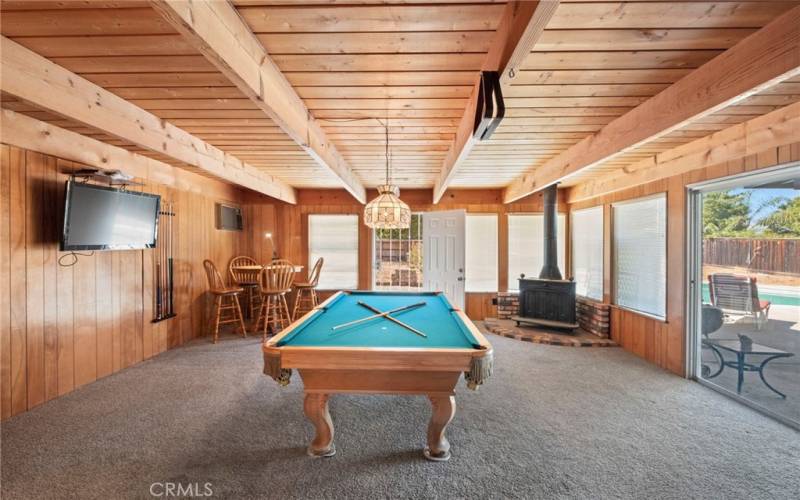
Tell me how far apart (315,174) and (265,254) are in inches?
82.7

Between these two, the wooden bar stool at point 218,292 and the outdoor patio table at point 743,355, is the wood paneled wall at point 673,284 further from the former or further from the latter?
the wooden bar stool at point 218,292

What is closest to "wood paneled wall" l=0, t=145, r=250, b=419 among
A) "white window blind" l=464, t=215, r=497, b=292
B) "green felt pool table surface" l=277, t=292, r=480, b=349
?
"green felt pool table surface" l=277, t=292, r=480, b=349

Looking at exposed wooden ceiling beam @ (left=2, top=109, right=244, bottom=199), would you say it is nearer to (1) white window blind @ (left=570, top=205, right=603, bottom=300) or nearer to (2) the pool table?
(2) the pool table

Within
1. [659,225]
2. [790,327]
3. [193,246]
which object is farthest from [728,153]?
[193,246]

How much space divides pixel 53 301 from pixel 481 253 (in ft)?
17.6

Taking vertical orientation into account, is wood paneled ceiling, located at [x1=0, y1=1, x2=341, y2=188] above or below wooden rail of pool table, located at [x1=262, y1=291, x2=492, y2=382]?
above

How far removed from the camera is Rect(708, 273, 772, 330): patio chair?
271 centimetres

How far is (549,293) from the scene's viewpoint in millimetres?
4652

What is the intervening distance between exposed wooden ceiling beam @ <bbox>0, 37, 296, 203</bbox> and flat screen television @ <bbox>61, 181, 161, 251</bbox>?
761mm

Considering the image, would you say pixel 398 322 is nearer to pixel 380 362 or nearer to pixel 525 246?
pixel 380 362

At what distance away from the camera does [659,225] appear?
3.58 metres

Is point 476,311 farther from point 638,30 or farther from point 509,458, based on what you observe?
point 638,30

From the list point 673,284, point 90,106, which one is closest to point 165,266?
point 90,106

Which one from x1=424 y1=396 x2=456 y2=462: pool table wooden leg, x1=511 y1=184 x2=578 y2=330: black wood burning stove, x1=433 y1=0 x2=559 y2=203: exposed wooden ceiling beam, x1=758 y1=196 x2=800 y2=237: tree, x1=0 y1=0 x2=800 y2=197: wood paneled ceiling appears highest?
x1=0 y1=0 x2=800 y2=197: wood paneled ceiling
